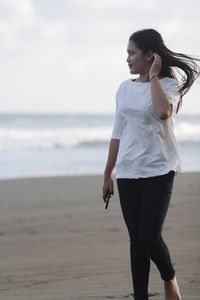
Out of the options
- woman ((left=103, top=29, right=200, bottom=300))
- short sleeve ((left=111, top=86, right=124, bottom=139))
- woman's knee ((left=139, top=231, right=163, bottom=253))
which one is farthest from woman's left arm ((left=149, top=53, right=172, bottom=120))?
woman's knee ((left=139, top=231, right=163, bottom=253))

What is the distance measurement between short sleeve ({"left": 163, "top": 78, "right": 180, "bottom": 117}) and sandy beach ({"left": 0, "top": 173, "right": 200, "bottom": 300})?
1.41m

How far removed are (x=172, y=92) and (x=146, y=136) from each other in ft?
0.95

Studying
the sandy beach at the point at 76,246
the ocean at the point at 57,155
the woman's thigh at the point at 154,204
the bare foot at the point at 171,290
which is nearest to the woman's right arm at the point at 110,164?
the woman's thigh at the point at 154,204

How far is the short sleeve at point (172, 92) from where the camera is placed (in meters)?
4.20

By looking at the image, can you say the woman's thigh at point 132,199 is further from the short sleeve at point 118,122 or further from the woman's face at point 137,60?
the woman's face at point 137,60

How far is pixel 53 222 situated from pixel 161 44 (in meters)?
4.62

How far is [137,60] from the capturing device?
14.2ft

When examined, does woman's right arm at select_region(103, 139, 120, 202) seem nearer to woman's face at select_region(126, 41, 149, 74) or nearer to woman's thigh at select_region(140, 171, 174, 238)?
woman's thigh at select_region(140, 171, 174, 238)

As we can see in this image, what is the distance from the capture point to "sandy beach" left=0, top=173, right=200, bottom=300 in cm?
532

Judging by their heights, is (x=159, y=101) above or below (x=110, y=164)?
above

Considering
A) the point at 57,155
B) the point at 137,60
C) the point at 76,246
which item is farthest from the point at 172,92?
the point at 57,155

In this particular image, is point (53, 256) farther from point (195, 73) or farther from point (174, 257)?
point (195, 73)

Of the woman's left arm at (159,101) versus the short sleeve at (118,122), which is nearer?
the woman's left arm at (159,101)

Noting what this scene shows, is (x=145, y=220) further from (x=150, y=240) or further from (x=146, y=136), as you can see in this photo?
(x=146, y=136)
